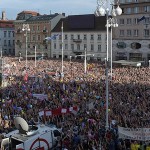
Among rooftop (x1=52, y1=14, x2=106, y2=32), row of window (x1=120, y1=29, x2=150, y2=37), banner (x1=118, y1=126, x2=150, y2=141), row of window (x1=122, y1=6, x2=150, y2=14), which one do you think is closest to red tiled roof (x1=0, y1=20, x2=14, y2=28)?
rooftop (x1=52, y1=14, x2=106, y2=32)

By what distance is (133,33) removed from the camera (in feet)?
233

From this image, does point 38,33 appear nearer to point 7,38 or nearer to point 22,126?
point 7,38

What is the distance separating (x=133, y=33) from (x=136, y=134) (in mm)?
57561

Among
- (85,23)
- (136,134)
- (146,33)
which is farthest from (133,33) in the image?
(136,134)

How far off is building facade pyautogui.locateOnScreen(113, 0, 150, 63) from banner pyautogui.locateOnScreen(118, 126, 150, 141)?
178ft

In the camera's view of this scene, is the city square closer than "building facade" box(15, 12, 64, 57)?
Yes

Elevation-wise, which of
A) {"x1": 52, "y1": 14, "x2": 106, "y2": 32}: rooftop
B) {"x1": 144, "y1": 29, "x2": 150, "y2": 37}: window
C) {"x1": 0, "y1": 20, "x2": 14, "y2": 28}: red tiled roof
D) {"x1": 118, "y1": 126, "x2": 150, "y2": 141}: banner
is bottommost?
{"x1": 118, "y1": 126, "x2": 150, "y2": 141}: banner

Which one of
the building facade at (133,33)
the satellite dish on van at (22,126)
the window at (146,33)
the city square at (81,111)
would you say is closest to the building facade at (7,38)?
the building facade at (133,33)

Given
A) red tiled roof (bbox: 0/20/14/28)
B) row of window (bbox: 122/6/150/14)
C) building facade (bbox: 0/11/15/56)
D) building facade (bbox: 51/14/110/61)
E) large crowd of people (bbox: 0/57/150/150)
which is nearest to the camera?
large crowd of people (bbox: 0/57/150/150)

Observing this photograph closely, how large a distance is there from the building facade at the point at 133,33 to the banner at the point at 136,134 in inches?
2130

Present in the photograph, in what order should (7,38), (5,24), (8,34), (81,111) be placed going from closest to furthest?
(81,111) → (7,38) → (8,34) → (5,24)

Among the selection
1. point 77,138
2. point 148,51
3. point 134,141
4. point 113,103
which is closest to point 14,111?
point 113,103

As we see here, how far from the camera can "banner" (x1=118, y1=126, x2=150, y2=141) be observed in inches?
591

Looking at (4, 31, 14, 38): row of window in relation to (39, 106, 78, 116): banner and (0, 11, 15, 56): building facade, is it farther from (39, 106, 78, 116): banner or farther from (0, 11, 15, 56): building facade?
(39, 106, 78, 116): banner
